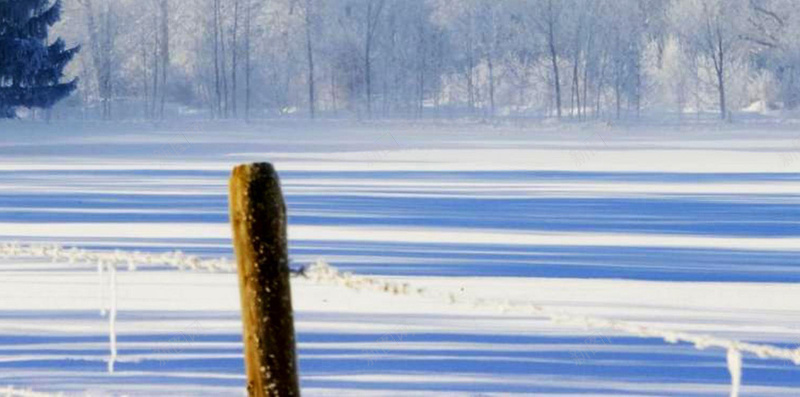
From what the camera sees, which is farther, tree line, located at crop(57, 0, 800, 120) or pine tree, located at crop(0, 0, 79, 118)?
tree line, located at crop(57, 0, 800, 120)

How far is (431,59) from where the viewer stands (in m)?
102

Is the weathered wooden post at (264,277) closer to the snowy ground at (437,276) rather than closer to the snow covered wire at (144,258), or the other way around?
the snow covered wire at (144,258)

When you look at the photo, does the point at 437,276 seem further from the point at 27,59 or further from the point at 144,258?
the point at 27,59

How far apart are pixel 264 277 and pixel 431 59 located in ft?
324

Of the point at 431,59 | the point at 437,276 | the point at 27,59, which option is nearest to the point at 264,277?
the point at 437,276

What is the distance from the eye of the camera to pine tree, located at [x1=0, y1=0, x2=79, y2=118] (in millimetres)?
69312

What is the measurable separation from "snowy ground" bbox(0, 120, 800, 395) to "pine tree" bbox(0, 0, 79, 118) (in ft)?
84.3

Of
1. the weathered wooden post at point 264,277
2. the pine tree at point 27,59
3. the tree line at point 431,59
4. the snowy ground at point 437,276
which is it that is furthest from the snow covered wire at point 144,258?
the tree line at point 431,59

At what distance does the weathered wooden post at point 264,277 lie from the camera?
3793mm

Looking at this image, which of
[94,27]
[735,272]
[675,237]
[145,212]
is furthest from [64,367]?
[94,27]

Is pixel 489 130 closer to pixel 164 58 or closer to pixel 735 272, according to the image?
pixel 164 58

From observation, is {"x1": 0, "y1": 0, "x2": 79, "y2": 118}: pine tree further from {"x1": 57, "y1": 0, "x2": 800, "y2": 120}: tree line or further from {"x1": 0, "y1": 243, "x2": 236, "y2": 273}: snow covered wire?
{"x1": 0, "y1": 243, "x2": 236, "y2": 273}: snow covered wire

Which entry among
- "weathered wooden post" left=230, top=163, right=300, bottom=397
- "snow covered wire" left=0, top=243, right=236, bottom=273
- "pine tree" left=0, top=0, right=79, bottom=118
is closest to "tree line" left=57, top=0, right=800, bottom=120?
"pine tree" left=0, top=0, right=79, bottom=118

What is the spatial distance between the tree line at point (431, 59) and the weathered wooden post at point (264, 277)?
86421mm
